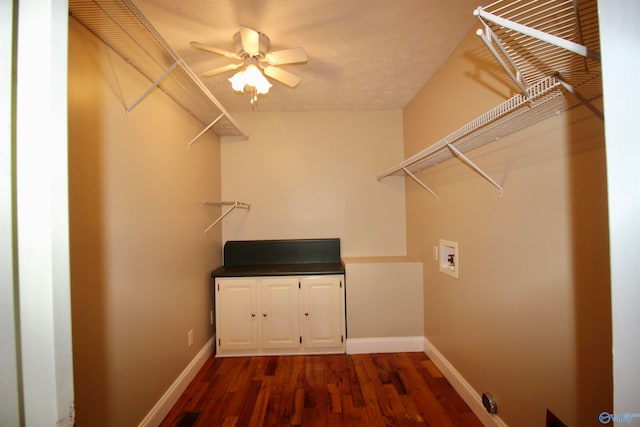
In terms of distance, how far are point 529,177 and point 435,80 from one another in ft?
4.21

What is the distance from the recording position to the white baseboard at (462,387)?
1.39 meters

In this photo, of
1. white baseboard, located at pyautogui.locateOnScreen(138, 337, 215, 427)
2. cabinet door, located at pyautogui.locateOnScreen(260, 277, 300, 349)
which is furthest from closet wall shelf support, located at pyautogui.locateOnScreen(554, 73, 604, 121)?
white baseboard, located at pyautogui.locateOnScreen(138, 337, 215, 427)

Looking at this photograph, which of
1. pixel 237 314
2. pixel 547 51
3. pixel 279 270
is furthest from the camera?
pixel 279 270

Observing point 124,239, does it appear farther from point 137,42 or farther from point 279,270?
point 279,270

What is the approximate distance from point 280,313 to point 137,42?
7.31 feet

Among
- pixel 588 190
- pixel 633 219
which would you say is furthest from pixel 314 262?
pixel 633 219

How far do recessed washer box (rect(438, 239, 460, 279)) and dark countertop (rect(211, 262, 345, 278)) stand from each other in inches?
35.4

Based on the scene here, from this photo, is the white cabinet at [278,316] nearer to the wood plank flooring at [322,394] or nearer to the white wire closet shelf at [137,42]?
the wood plank flooring at [322,394]

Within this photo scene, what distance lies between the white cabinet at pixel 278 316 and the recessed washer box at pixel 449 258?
998 millimetres

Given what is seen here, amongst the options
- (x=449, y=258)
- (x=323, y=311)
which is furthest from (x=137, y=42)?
(x=449, y=258)

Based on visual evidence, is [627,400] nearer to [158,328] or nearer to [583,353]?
[583,353]

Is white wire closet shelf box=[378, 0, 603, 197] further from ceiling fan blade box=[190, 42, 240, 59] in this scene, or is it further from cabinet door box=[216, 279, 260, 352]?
cabinet door box=[216, 279, 260, 352]

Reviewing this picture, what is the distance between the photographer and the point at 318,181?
2707mm

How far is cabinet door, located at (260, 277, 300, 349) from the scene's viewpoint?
222cm
